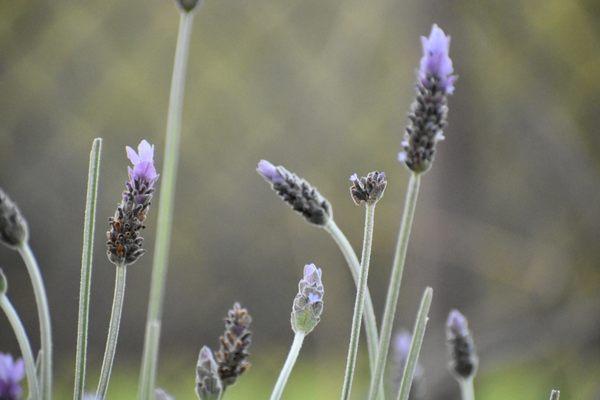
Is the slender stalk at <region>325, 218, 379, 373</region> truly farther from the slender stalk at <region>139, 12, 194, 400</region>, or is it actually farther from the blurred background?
the blurred background

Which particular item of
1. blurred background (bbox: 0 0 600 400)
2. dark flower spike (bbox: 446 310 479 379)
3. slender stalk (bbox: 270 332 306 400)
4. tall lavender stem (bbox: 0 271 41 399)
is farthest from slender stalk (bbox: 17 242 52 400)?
blurred background (bbox: 0 0 600 400)

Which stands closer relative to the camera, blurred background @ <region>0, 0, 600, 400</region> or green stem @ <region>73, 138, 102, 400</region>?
green stem @ <region>73, 138, 102, 400</region>

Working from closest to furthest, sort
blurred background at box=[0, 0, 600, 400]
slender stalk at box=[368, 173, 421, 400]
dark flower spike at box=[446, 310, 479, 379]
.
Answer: slender stalk at box=[368, 173, 421, 400] → dark flower spike at box=[446, 310, 479, 379] → blurred background at box=[0, 0, 600, 400]

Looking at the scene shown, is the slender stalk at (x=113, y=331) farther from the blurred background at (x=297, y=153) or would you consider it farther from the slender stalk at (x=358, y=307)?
the blurred background at (x=297, y=153)

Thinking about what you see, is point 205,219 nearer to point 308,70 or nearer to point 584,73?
point 308,70

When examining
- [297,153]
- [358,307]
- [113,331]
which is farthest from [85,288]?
[297,153]

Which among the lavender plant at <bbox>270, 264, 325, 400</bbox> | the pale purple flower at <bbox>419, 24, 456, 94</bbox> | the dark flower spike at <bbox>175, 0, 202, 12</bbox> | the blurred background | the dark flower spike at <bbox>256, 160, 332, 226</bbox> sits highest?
the blurred background

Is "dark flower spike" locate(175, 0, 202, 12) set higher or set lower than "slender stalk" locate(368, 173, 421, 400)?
higher
